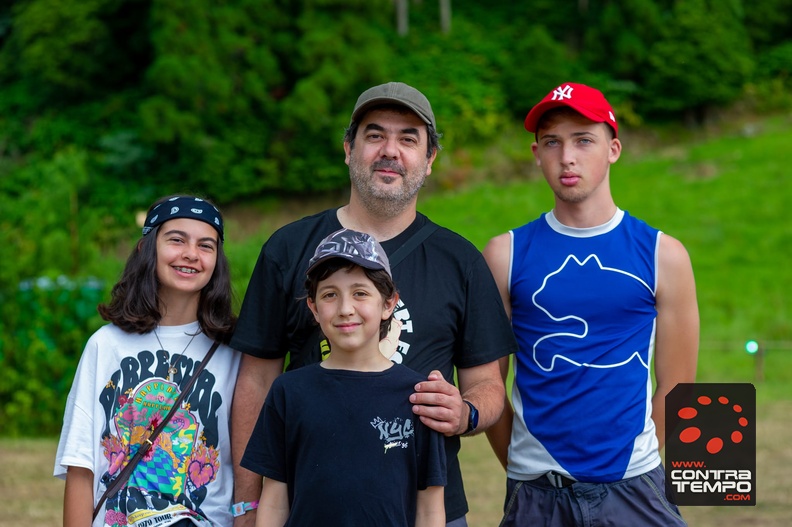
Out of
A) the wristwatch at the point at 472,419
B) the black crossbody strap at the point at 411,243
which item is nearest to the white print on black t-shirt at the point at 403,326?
the black crossbody strap at the point at 411,243

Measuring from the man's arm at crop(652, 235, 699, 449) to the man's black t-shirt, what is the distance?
0.53 meters

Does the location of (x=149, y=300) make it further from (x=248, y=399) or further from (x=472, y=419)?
(x=472, y=419)

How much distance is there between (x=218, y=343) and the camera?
3.16 metres

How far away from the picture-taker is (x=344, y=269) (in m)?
2.69

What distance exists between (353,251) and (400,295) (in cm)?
31

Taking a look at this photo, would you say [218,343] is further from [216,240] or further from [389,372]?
[389,372]

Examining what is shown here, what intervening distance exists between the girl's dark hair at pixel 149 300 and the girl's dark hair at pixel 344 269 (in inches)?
20.7

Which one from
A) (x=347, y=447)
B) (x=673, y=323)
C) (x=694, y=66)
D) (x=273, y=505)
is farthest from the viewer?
(x=694, y=66)

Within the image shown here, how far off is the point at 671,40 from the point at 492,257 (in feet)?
89.2

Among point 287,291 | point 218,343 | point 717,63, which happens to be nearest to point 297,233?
point 287,291

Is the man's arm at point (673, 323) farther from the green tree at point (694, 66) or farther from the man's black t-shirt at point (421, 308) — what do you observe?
the green tree at point (694, 66)

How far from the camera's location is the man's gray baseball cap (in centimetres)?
299

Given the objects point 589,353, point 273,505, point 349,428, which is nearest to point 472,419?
point 349,428

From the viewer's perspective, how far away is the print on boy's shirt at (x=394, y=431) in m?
2.61
